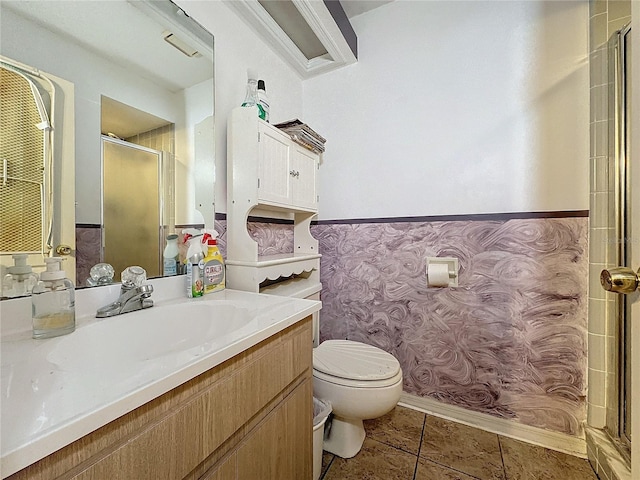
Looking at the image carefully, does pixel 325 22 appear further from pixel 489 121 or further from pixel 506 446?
pixel 506 446

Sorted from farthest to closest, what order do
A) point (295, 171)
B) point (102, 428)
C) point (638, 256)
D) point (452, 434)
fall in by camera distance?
point (295, 171) < point (452, 434) < point (638, 256) < point (102, 428)

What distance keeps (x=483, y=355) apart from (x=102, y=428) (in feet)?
5.04

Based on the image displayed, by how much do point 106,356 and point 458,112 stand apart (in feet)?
5.79

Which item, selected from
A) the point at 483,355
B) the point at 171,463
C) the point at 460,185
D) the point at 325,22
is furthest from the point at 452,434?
the point at 325,22

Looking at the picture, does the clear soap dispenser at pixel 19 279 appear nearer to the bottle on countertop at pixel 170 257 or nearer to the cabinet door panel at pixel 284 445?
the bottle on countertop at pixel 170 257

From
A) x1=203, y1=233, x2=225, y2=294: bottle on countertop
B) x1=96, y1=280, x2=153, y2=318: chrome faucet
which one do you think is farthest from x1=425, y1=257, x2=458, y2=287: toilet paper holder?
x1=96, y1=280, x2=153, y2=318: chrome faucet

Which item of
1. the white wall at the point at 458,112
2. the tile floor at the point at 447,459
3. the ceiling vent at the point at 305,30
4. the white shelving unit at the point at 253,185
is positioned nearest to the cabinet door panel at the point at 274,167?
the white shelving unit at the point at 253,185

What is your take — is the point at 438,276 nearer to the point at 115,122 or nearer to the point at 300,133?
the point at 300,133

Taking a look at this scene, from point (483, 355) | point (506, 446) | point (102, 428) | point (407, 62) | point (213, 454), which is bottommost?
point (506, 446)

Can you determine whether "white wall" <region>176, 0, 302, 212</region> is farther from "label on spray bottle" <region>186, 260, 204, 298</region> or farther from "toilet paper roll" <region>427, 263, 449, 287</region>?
"toilet paper roll" <region>427, 263, 449, 287</region>

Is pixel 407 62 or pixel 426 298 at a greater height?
pixel 407 62

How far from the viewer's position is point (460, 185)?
1404 millimetres

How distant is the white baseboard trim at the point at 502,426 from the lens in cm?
121

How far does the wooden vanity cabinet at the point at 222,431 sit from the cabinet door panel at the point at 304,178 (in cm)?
80
